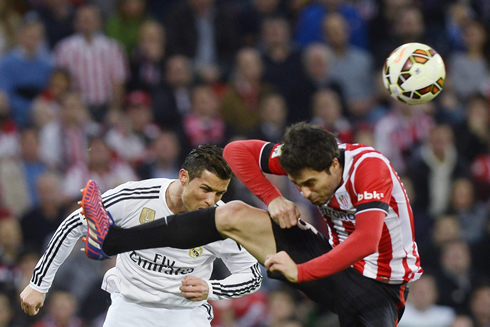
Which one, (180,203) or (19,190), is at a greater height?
(180,203)

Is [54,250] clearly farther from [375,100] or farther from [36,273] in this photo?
[375,100]

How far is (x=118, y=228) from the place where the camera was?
15.4ft

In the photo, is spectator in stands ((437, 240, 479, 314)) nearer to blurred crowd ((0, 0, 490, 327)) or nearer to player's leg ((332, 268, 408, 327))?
blurred crowd ((0, 0, 490, 327))

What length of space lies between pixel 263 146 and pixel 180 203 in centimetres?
66

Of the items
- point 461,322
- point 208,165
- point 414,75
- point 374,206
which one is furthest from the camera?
point 461,322

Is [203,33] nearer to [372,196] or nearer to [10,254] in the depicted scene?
[10,254]

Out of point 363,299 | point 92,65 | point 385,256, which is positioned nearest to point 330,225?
point 385,256

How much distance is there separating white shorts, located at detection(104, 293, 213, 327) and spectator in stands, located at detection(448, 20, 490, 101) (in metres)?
6.35

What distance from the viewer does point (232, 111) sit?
9773mm

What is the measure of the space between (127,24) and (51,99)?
5.86 ft

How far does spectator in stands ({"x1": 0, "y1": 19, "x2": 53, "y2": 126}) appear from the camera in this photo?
9.64 m

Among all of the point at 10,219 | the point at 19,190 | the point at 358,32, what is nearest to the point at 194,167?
the point at 10,219

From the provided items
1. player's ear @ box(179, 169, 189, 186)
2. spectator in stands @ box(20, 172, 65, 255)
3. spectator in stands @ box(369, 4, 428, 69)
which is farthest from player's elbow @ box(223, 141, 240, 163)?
spectator in stands @ box(369, 4, 428, 69)

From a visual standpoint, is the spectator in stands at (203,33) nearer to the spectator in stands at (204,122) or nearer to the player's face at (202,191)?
the spectator in stands at (204,122)
